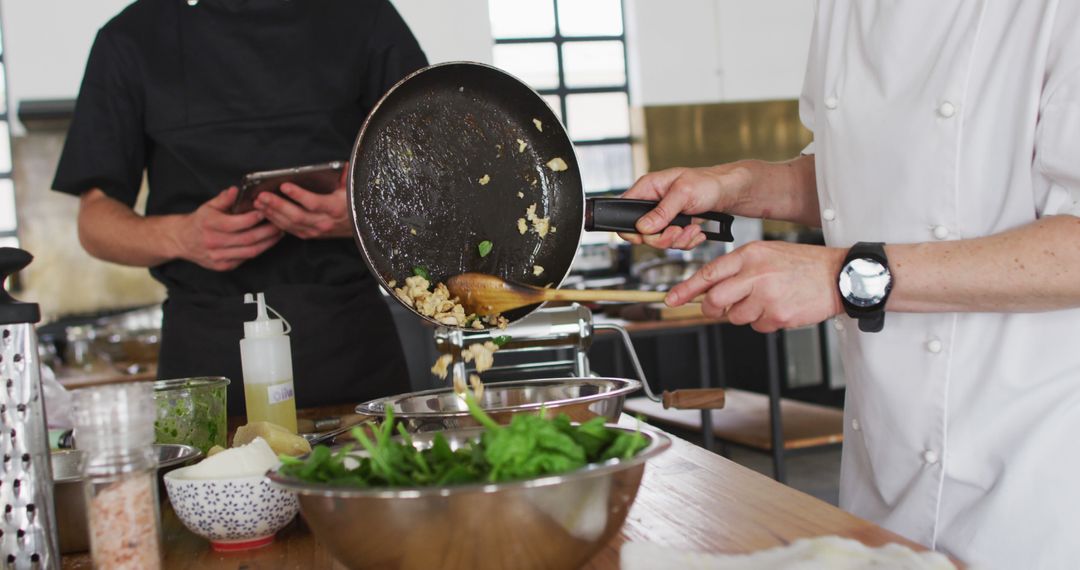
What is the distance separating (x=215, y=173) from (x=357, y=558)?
1229 millimetres

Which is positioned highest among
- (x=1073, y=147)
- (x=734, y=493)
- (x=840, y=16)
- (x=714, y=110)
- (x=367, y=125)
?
(x=714, y=110)

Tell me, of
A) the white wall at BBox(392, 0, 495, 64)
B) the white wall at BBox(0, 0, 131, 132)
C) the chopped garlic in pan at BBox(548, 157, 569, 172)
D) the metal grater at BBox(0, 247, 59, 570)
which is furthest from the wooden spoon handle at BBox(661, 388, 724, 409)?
the white wall at BBox(0, 0, 131, 132)

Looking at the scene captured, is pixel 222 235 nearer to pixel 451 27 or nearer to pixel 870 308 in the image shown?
pixel 870 308

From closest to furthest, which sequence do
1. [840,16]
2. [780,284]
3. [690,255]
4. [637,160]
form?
[780,284]
[840,16]
[690,255]
[637,160]

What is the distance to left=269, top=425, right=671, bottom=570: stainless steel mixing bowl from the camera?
0.69 m

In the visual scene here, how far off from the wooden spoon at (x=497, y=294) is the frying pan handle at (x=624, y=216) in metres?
0.15

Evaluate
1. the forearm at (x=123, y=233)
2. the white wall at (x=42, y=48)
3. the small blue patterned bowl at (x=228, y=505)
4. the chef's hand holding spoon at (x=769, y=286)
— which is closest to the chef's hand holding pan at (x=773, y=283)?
the chef's hand holding spoon at (x=769, y=286)

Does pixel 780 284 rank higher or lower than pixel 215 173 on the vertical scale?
lower

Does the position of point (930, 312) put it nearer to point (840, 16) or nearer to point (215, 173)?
point (840, 16)

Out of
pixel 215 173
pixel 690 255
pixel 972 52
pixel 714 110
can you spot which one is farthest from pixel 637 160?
pixel 972 52

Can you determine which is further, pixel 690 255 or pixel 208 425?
pixel 690 255

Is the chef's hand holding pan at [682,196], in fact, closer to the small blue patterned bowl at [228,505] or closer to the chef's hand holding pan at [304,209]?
the chef's hand holding pan at [304,209]

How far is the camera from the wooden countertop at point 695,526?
2.68ft

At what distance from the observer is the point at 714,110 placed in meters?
8.08
